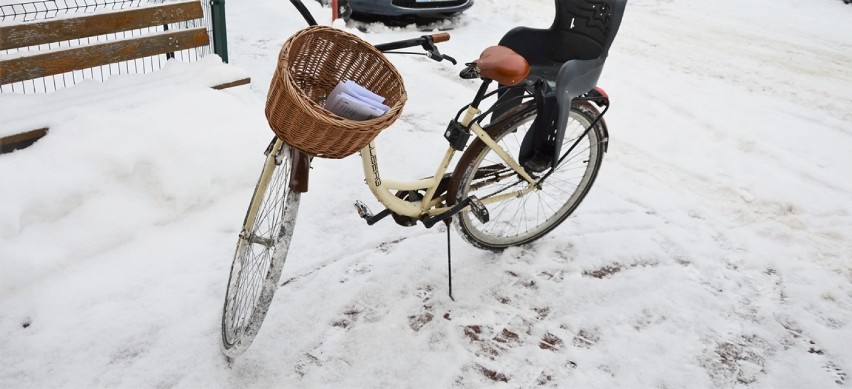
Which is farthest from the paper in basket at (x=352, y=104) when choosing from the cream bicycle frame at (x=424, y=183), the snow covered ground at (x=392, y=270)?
the snow covered ground at (x=392, y=270)

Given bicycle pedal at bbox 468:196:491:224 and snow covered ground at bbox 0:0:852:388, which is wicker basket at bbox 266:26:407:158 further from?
snow covered ground at bbox 0:0:852:388

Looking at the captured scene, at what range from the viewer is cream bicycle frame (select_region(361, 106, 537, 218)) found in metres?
2.44

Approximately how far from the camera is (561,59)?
3.11m

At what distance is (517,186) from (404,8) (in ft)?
13.9

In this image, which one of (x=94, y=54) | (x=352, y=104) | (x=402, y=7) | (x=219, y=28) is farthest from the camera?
(x=402, y=7)

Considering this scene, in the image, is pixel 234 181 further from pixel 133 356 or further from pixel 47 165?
pixel 133 356

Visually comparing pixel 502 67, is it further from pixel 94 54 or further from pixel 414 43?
pixel 94 54

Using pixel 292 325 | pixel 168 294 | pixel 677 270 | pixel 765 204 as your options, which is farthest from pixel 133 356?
pixel 765 204

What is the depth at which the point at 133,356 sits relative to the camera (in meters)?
2.46

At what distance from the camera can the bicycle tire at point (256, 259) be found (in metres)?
2.10

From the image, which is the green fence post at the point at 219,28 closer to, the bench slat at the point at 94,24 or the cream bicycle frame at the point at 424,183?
the bench slat at the point at 94,24

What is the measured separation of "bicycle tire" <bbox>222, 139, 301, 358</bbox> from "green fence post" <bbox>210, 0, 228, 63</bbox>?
8.68 ft

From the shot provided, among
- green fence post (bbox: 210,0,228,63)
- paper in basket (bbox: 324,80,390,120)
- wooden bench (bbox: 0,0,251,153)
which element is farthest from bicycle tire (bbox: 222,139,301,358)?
green fence post (bbox: 210,0,228,63)

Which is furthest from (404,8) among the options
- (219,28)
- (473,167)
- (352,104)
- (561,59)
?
(352,104)
